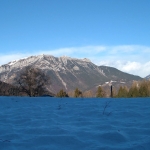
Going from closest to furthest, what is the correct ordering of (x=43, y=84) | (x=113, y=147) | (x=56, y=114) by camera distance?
(x=113, y=147) → (x=56, y=114) → (x=43, y=84)

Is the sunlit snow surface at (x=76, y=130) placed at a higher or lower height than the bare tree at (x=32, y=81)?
lower

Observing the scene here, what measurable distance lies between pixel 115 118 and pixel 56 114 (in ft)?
4.24

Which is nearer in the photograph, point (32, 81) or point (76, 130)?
point (76, 130)

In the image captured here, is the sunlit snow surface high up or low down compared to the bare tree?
down

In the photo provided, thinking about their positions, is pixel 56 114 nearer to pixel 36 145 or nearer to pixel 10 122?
pixel 10 122

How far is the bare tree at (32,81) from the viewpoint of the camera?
115 ft

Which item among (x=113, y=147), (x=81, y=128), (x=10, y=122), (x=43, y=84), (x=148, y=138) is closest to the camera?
(x=113, y=147)

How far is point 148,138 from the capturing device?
3.27m

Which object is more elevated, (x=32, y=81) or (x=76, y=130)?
(x=32, y=81)

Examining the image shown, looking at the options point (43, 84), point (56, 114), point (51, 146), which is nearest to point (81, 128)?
point (51, 146)

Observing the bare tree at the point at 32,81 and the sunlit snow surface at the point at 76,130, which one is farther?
the bare tree at the point at 32,81

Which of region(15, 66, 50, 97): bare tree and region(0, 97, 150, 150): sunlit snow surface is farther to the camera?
region(15, 66, 50, 97): bare tree

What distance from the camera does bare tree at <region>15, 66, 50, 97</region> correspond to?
34994 millimetres

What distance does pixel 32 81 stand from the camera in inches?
1388
